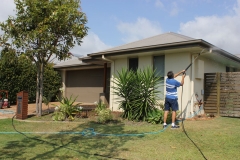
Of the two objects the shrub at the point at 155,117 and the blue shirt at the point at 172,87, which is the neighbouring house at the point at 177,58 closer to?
the shrub at the point at 155,117

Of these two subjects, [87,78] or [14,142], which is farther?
[87,78]

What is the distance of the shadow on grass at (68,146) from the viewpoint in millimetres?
4836

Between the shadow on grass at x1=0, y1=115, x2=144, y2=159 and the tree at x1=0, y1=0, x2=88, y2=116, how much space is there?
3.89 m

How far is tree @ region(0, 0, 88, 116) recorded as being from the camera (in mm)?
9422

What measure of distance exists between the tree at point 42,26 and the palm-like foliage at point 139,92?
2.93 meters

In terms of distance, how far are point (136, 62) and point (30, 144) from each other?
7148 mm

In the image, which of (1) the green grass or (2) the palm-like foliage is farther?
(2) the palm-like foliage

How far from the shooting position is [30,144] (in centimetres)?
571

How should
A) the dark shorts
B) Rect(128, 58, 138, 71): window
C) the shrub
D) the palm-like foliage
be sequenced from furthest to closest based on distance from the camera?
Rect(128, 58, 138, 71): window
the palm-like foliage
the shrub
the dark shorts

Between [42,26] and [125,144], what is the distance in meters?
6.13

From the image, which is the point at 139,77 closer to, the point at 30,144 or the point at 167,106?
the point at 167,106

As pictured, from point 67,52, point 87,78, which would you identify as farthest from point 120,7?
point 87,78

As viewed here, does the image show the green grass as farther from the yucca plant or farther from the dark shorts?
the yucca plant

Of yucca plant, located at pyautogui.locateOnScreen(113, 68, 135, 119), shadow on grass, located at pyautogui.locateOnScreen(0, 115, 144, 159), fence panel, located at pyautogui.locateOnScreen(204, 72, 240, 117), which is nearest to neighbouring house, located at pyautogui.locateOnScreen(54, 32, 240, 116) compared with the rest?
fence panel, located at pyautogui.locateOnScreen(204, 72, 240, 117)
